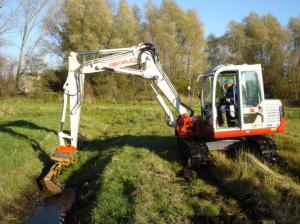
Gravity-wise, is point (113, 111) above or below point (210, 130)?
above

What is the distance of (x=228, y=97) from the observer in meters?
11.5

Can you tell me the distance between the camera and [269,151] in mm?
10820

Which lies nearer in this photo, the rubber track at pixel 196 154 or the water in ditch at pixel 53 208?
the water in ditch at pixel 53 208

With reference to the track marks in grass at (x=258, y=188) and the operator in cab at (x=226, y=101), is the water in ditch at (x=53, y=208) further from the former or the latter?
the operator in cab at (x=226, y=101)

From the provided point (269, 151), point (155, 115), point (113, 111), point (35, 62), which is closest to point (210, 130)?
point (269, 151)

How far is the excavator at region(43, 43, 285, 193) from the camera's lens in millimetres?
11016

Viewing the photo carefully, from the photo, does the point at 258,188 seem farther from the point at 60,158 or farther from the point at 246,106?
the point at 60,158

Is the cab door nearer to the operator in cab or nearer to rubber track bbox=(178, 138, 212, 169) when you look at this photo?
the operator in cab

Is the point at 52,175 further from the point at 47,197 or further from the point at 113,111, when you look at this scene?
the point at 113,111

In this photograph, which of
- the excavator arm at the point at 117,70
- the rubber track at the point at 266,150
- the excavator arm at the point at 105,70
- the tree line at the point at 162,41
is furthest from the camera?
the tree line at the point at 162,41

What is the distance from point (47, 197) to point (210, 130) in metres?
4.95

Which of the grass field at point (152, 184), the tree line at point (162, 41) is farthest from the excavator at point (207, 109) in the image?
the tree line at point (162, 41)

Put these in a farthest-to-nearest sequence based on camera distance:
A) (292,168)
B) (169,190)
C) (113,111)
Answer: (113,111) → (292,168) → (169,190)

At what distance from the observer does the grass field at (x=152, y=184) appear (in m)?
7.18
